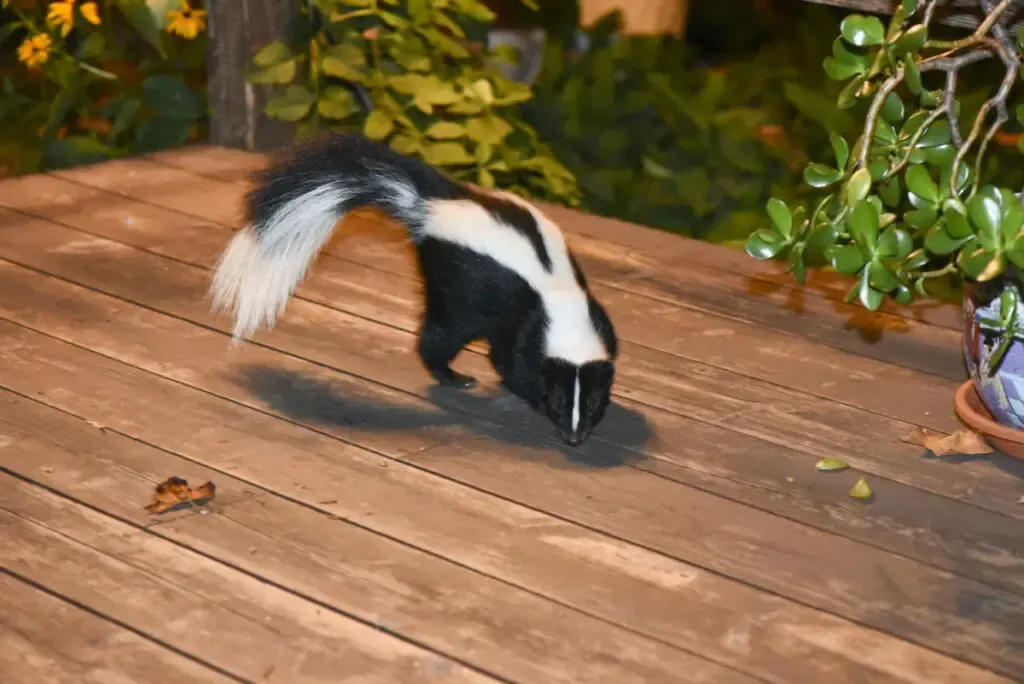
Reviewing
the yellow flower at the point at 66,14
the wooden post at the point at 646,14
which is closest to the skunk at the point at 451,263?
the yellow flower at the point at 66,14

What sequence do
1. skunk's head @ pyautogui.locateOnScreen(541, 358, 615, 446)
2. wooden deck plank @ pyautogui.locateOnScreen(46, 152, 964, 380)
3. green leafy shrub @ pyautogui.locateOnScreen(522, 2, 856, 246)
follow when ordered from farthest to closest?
1. green leafy shrub @ pyautogui.locateOnScreen(522, 2, 856, 246)
2. wooden deck plank @ pyautogui.locateOnScreen(46, 152, 964, 380)
3. skunk's head @ pyautogui.locateOnScreen(541, 358, 615, 446)

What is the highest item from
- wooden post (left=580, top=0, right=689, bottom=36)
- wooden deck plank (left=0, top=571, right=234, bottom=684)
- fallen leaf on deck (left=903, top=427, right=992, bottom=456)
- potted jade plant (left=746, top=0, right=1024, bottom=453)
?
potted jade plant (left=746, top=0, right=1024, bottom=453)

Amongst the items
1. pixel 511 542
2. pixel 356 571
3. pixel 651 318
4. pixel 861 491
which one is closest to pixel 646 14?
pixel 651 318

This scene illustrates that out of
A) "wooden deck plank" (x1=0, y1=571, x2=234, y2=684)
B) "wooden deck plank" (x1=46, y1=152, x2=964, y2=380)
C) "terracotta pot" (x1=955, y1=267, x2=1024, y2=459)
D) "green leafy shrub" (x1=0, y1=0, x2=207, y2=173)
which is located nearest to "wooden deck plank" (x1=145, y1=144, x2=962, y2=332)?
"wooden deck plank" (x1=46, y1=152, x2=964, y2=380)

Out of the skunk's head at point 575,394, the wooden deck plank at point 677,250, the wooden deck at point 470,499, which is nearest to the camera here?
the wooden deck at point 470,499

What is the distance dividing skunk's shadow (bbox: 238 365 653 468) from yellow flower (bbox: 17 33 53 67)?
2058 millimetres

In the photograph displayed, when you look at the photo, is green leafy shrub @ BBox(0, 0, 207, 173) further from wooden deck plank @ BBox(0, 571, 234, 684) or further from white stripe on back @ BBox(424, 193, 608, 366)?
wooden deck plank @ BBox(0, 571, 234, 684)

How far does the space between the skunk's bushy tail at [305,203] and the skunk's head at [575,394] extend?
0.45m

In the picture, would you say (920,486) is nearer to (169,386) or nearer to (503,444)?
(503,444)

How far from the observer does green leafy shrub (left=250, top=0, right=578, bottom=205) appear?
14.0 feet

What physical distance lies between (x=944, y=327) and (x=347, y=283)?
1.46 m

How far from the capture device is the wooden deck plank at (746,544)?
2.10 m

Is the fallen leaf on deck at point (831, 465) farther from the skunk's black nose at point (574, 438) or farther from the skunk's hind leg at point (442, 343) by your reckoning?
the skunk's hind leg at point (442, 343)

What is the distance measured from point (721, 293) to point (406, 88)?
4.39ft
